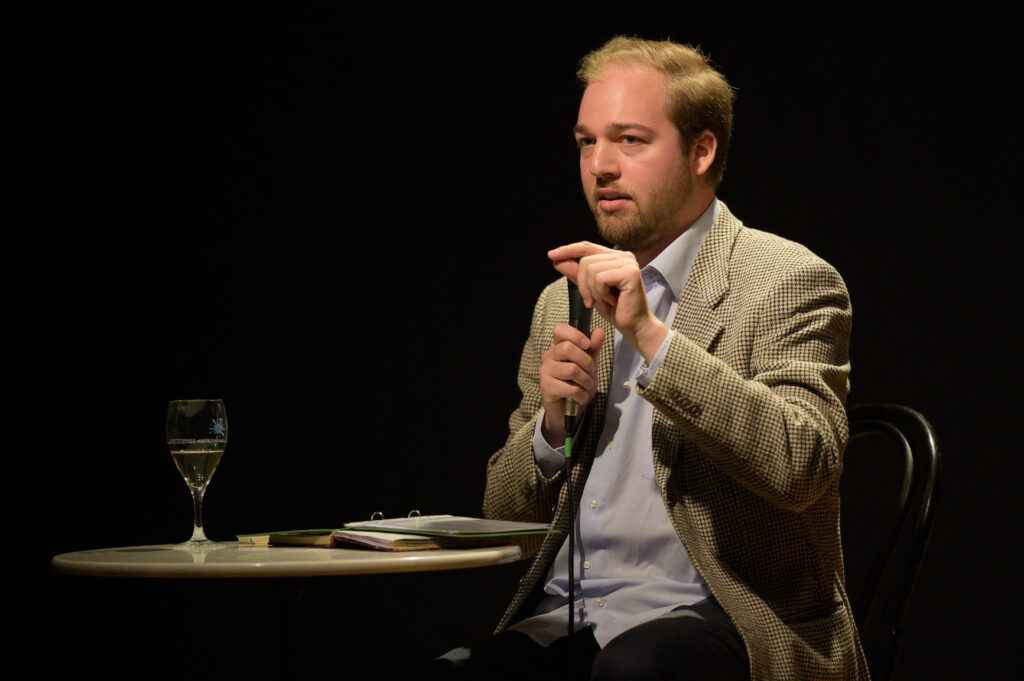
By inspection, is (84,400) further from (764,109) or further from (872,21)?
(872,21)

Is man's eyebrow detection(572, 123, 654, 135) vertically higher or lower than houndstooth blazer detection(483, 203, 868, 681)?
higher

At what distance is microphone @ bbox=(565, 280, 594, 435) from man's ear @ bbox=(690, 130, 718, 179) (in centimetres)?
47

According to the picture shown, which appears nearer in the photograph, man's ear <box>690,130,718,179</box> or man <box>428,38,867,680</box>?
man <box>428,38,867,680</box>

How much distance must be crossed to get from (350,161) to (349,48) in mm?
321

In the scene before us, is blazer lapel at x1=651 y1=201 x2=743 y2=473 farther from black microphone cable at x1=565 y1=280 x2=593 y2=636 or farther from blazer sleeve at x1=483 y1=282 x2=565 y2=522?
blazer sleeve at x1=483 y1=282 x2=565 y2=522

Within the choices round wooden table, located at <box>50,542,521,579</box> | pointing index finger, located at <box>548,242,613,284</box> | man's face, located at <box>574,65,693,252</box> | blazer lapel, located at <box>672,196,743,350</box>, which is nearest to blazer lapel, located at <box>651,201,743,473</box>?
blazer lapel, located at <box>672,196,743,350</box>

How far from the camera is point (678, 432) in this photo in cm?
167

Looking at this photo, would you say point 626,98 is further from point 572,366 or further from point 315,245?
point 315,245

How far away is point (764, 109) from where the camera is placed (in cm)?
266

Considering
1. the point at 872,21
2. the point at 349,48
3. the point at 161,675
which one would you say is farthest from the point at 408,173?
the point at 161,675

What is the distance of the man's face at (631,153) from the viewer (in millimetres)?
1884

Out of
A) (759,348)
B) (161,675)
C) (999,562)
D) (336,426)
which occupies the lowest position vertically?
(161,675)

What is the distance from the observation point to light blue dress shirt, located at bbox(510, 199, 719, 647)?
5.47ft

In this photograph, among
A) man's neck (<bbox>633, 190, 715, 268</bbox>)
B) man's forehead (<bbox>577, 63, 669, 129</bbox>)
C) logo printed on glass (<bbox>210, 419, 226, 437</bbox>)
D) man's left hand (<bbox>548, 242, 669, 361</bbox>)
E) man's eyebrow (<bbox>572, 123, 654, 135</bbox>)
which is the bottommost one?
logo printed on glass (<bbox>210, 419, 226, 437</bbox>)
